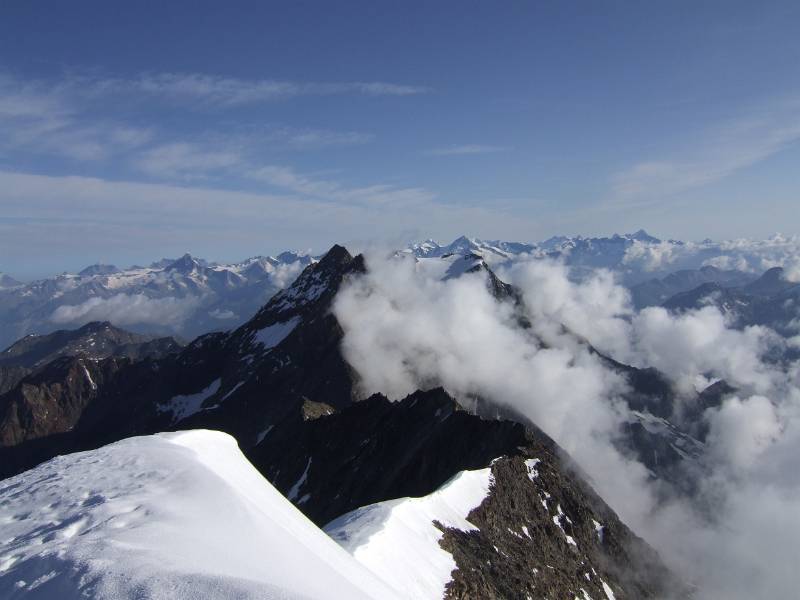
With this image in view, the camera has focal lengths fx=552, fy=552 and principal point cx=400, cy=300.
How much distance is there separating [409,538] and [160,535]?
27.0 meters

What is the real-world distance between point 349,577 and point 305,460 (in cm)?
11072

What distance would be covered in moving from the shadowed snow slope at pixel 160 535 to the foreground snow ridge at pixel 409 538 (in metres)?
11.6

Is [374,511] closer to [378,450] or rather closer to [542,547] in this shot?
[542,547]

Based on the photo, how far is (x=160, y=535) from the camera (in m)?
16.7

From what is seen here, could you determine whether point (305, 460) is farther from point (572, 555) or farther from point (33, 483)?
point (33, 483)

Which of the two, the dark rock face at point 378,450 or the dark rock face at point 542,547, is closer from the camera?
the dark rock face at point 542,547

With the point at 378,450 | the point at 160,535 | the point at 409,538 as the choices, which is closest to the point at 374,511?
the point at 409,538

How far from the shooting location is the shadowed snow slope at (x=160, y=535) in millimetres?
13844

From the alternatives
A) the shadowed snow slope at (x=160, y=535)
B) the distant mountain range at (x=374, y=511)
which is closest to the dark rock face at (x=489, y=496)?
the distant mountain range at (x=374, y=511)

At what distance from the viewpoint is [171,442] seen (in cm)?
2558

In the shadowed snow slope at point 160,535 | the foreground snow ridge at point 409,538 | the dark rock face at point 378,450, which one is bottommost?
the dark rock face at point 378,450

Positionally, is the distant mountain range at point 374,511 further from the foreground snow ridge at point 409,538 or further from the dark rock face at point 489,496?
the dark rock face at point 489,496

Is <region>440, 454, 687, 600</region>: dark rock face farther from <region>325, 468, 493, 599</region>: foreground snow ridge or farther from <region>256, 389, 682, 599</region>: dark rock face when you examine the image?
<region>325, 468, 493, 599</region>: foreground snow ridge

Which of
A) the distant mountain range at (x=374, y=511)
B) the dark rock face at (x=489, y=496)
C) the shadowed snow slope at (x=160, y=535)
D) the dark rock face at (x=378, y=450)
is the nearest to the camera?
the shadowed snow slope at (x=160, y=535)
